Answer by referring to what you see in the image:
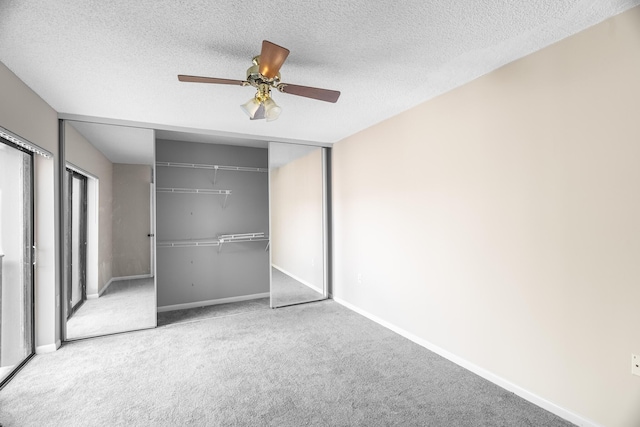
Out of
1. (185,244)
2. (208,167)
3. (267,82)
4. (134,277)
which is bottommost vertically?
(134,277)

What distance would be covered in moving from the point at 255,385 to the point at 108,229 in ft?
8.22

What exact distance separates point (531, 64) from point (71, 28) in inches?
117

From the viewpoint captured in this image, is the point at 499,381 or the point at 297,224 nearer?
the point at 499,381

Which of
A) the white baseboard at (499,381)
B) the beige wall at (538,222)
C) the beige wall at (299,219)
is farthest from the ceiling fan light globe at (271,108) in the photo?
the white baseboard at (499,381)

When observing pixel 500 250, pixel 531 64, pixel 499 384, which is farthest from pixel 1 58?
pixel 499 384

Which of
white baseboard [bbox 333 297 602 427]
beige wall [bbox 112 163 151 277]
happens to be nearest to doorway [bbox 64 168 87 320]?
beige wall [bbox 112 163 151 277]

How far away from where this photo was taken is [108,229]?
3.61 m

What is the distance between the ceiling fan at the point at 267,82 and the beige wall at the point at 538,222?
1.33 metres

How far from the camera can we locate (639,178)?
5.64 feet

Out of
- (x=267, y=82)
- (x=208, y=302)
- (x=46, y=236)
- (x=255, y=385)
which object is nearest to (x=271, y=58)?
(x=267, y=82)

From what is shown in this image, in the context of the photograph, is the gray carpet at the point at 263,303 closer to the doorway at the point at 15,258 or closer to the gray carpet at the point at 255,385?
the gray carpet at the point at 255,385

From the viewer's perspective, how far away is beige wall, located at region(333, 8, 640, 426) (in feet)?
5.90

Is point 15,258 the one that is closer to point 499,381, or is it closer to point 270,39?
point 270,39

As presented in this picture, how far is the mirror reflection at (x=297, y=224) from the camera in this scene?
4570 mm
